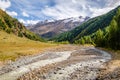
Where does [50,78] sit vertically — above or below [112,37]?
below

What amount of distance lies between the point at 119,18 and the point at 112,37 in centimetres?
959

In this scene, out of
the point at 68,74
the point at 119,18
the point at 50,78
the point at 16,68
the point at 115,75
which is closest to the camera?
the point at 115,75

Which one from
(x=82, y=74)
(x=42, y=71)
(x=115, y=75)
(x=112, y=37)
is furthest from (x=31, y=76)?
(x=112, y=37)

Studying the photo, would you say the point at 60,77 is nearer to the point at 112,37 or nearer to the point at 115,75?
the point at 115,75

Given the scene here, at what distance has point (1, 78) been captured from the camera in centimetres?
4238

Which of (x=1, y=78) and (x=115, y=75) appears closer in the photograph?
(x=115, y=75)

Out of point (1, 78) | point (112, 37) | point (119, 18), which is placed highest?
point (119, 18)

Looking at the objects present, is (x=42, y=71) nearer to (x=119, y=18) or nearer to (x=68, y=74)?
(x=68, y=74)

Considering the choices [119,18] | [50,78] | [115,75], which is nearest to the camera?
[115,75]

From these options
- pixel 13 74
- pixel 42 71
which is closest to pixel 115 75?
pixel 42 71

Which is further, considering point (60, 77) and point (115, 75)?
point (60, 77)

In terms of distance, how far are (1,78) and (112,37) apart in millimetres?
77430

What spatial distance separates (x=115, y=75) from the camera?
38.2 metres

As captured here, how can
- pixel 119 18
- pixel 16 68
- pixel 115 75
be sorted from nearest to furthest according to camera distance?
pixel 115 75, pixel 16 68, pixel 119 18
